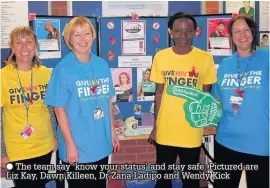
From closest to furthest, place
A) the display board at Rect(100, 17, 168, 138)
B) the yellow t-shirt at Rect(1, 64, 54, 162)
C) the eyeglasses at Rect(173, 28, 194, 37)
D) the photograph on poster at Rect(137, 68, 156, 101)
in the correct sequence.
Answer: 1. the yellow t-shirt at Rect(1, 64, 54, 162)
2. the eyeglasses at Rect(173, 28, 194, 37)
3. the display board at Rect(100, 17, 168, 138)
4. the photograph on poster at Rect(137, 68, 156, 101)

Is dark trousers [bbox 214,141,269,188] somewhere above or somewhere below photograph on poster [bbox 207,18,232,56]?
below

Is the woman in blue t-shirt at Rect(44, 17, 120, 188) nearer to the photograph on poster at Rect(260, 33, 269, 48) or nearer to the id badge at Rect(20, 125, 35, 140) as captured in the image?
the id badge at Rect(20, 125, 35, 140)

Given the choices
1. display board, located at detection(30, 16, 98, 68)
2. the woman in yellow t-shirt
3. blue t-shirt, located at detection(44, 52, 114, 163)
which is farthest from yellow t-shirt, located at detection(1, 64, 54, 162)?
display board, located at detection(30, 16, 98, 68)

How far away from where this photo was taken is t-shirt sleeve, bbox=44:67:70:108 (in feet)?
6.40

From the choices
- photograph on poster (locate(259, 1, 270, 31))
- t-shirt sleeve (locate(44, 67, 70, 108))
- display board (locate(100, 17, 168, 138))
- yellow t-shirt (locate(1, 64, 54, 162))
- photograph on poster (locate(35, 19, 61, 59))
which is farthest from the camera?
photograph on poster (locate(259, 1, 270, 31))

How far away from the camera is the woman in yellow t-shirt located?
2.11 metres

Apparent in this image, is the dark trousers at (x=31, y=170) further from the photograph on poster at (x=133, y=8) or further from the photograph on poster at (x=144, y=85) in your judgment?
the photograph on poster at (x=133, y=8)

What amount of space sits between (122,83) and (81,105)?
112 centimetres

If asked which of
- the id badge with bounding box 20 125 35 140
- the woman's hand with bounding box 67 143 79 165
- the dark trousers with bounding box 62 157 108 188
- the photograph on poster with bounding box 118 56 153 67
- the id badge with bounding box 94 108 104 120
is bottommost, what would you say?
the dark trousers with bounding box 62 157 108 188

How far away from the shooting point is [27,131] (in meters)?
2.12

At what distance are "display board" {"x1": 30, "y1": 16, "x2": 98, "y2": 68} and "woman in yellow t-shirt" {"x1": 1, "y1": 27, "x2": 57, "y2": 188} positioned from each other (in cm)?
68

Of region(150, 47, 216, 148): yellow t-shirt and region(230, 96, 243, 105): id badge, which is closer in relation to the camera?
region(230, 96, 243, 105): id badge

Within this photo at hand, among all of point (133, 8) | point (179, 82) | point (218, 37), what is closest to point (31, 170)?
point (179, 82)

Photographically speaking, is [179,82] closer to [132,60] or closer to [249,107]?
[249,107]
